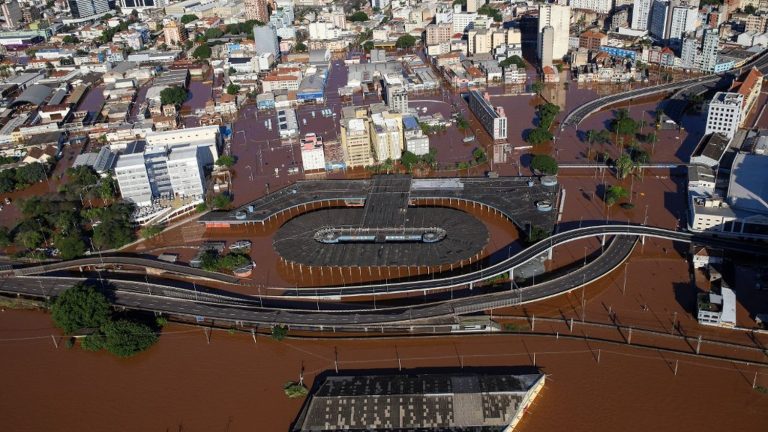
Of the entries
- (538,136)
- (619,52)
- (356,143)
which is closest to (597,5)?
(619,52)

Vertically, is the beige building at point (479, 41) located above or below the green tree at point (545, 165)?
above

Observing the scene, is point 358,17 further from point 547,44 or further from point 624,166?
point 624,166

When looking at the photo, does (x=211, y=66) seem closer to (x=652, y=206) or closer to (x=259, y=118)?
(x=259, y=118)

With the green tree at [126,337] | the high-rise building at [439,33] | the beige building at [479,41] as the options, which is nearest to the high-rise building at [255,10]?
the high-rise building at [439,33]

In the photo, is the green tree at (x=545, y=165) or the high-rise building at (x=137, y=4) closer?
the green tree at (x=545, y=165)

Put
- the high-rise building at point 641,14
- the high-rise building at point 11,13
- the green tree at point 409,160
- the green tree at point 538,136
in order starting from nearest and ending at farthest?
the green tree at point 409,160 → the green tree at point 538,136 → the high-rise building at point 641,14 → the high-rise building at point 11,13

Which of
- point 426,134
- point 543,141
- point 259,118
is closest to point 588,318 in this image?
point 543,141

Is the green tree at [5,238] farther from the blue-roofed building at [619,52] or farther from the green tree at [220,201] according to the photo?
the blue-roofed building at [619,52]
